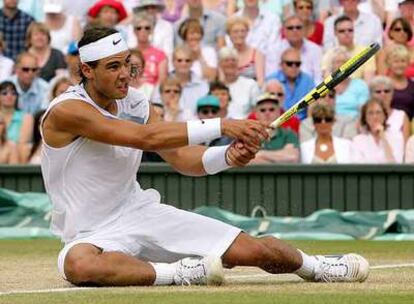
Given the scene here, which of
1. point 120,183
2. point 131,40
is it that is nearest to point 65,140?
point 120,183

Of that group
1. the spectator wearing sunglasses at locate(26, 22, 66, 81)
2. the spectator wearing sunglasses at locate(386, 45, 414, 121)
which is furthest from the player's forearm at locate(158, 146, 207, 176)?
the spectator wearing sunglasses at locate(26, 22, 66, 81)

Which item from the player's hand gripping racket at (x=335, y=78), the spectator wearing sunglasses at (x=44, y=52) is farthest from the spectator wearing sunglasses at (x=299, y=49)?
the player's hand gripping racket at (x=335, y=78)

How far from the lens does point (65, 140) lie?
31.6ft

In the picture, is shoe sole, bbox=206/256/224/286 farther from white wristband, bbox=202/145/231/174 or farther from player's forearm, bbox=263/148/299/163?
player's forearm, bbox=263/148/299/163

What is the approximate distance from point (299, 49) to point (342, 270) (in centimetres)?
929

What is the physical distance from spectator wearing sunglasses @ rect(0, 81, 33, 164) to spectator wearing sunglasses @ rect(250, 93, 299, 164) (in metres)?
2.98

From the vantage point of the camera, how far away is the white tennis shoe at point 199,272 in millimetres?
9250

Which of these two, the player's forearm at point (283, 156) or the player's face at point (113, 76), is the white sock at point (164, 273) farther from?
the player's forearm at point (283, 156)

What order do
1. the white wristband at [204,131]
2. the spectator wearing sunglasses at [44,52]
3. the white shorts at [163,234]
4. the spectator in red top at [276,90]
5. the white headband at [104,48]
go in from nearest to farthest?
1. the white wristband at [204,131]
2. the white shorts at [163,234]
3. the white headband at [104,48]
4. the spectator in red top at [276,90]
5. the spectator wearing sunglasses at [44,52]

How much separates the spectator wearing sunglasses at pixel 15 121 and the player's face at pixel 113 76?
26.7 ft

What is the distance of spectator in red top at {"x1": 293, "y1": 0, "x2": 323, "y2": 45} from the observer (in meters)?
19.0

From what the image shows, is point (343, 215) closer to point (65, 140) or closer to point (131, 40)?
point (131, 40)

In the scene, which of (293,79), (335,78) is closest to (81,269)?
(335,78)

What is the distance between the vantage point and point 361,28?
1875 cm
